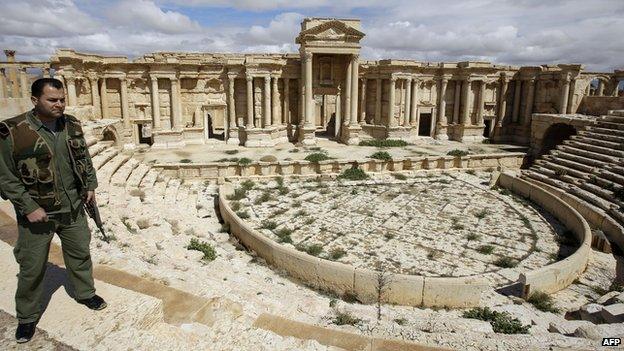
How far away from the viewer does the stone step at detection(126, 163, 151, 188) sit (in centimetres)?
1504

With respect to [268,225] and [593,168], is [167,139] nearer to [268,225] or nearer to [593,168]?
[268,225]

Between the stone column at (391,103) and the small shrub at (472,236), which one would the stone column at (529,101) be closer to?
the stone column at (391,103)

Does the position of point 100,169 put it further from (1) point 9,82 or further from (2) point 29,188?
(1) point 9,82

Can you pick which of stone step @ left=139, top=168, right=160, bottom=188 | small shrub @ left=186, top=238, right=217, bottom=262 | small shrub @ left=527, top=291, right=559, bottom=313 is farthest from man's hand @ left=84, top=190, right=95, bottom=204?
stone step @ left=139, top=168, right=160, bottom=188

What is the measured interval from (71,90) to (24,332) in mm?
22200

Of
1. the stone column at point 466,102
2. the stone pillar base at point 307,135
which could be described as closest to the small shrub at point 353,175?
the stone pillar base at point 307,135

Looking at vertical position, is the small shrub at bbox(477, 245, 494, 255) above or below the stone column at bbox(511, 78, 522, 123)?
below

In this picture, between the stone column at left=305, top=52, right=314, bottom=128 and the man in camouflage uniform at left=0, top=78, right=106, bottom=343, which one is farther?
the stone column at left=305, top=52, right=314, bottom=128

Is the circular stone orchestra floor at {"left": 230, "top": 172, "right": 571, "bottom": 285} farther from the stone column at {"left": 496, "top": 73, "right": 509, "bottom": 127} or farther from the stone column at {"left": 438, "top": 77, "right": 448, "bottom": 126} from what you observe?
the stone column at {"left": 496, "top": 73, "right": 509, "bottom": 127}

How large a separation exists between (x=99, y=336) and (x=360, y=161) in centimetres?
1710

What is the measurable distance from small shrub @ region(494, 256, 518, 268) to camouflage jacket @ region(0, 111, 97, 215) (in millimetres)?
9985

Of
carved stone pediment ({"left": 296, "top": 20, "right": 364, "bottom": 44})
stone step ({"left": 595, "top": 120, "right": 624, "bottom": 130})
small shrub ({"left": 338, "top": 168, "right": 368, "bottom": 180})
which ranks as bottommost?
small shrub ({"left": 338, "top": 168, "right": 368, "bottom": 180})

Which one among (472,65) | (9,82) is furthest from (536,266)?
(9,82)

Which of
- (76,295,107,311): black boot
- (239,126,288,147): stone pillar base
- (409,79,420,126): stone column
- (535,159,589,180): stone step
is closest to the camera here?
(76,295,107,311): black boot
